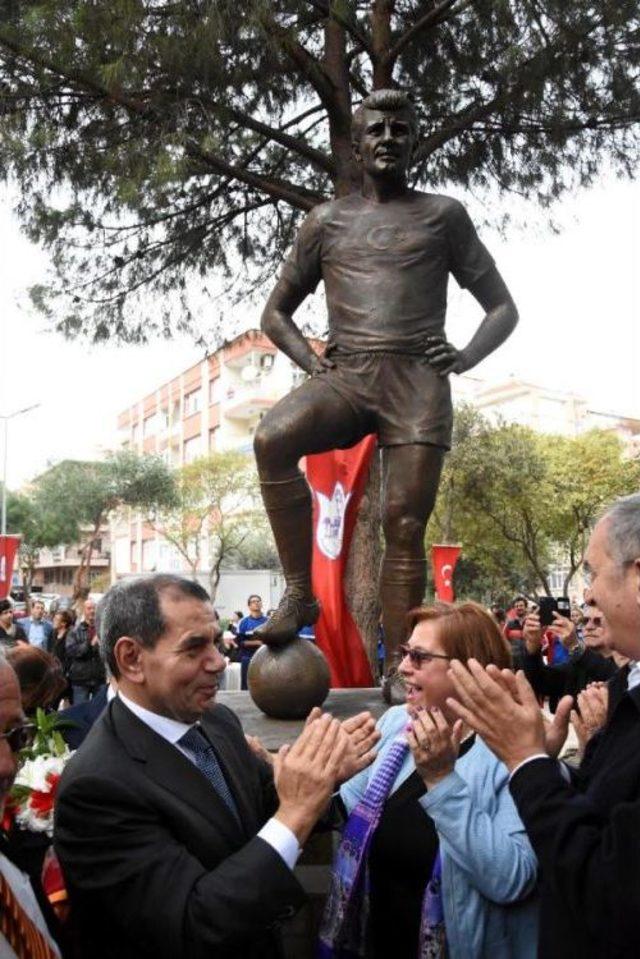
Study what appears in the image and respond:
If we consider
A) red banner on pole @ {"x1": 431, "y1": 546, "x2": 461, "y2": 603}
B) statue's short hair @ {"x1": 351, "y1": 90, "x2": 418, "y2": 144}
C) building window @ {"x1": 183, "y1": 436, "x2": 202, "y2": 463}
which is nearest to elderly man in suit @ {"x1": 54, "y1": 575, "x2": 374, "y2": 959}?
statue's short hair @ {"x1": 351, "y1": 90, "x2": 418, "y2": 144}

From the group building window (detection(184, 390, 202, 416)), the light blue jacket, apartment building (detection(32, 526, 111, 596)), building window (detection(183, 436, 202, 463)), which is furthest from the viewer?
apartment building (detection(32, 526, 111, 596))

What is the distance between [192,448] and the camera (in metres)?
53.8

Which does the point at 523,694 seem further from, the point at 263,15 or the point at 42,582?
the point at 42,582

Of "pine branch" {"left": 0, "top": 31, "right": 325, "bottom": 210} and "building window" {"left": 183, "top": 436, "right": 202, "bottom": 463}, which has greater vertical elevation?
"building window" {"left": 183, "top": 436, "right": 202, "bottom": 463}

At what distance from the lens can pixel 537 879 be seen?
2.17 metres

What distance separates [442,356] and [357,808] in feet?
7.97

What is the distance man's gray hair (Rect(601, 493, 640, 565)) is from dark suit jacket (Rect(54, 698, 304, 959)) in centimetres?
88

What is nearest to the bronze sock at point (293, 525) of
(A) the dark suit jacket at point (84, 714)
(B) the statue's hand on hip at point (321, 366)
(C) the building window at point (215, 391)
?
(B) the statue's hand on hip at point (321, 366)

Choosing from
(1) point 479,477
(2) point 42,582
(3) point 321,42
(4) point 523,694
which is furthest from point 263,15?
(2) point 42,582

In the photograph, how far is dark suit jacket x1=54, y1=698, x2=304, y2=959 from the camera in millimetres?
1808

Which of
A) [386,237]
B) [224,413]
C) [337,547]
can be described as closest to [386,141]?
[386,237]

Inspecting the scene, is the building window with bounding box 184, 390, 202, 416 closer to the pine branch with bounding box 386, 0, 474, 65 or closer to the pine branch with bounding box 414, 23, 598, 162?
the pine branch with bounding box 414, 23, 598, 162

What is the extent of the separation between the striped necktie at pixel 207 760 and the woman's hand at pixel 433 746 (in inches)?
16.6

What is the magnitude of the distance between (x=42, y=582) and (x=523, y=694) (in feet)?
269
